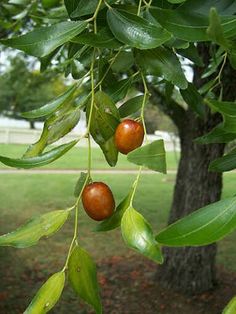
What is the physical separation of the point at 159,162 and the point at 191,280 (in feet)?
13.4

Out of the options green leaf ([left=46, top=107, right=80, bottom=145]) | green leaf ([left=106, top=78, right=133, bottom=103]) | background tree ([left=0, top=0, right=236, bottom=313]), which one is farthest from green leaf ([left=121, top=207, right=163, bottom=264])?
green leaf ([left=106, top=78, right=133, bottom=103])

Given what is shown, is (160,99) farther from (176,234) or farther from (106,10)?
(176,234)

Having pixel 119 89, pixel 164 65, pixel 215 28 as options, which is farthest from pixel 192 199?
pixel 215 28

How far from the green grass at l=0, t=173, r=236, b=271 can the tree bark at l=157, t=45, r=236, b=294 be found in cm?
32

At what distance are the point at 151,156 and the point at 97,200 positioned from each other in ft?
0.37

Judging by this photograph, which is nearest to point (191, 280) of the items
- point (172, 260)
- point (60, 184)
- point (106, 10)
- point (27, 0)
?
point (172, 260)

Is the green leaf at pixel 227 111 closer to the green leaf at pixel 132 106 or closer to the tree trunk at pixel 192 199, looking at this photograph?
the green leaf at pixel 132 106

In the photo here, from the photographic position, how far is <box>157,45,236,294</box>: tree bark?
4.30 metres

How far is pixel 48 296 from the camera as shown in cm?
72

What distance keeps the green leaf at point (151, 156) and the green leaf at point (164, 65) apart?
0.65ft

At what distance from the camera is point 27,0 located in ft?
7.30

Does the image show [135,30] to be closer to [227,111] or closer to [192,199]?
[227,111]

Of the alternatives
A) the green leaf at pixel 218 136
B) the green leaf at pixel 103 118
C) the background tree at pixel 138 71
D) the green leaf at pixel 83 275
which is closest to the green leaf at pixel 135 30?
the background tree at pixel 138 71

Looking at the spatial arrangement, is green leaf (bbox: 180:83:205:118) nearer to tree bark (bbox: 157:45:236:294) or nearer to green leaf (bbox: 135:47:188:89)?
green leaf (bbox: 135:47:188:89)
